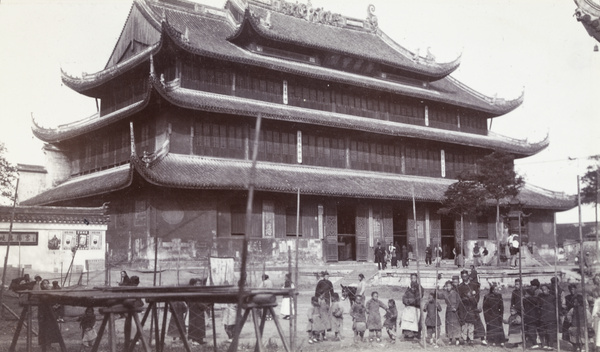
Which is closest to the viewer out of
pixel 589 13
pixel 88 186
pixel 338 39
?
pixel 589 13

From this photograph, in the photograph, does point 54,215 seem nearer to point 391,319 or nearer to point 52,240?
point 52,240

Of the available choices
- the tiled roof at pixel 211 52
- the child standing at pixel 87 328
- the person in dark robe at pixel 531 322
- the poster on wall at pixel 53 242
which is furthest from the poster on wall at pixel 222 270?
the person in dark robe at pixel 531 322

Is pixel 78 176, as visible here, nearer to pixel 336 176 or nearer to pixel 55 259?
pixel 55 259

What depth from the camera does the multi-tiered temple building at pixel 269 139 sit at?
25.0 meters

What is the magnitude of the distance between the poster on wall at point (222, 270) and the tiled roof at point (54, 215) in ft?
17.4

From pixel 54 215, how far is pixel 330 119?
13.5 metres

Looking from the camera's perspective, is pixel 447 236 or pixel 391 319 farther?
pixel 447 236

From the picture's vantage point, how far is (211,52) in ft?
86.9

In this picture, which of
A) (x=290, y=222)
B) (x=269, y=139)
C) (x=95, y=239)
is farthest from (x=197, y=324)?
(x=269, y=139)

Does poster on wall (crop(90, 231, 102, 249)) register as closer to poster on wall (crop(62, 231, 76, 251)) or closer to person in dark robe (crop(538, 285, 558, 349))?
poster on wall (crop(62, 231, 76, 251))

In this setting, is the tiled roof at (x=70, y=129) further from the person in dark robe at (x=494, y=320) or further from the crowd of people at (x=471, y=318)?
the person in dark robe at (x=494, y=320)

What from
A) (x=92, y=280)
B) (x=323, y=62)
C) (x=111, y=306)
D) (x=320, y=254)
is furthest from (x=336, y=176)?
(x=111, y=306)

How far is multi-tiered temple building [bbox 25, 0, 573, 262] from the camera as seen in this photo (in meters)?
25.0

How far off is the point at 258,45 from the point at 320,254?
1070cm
